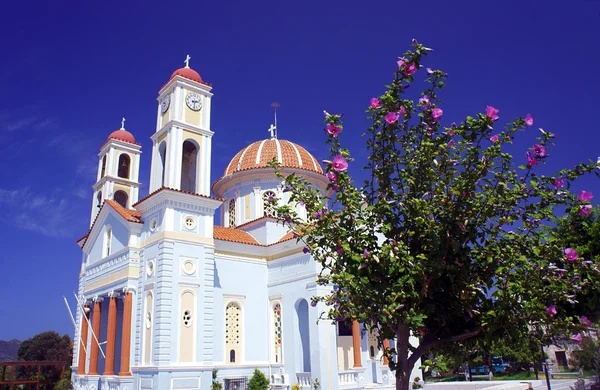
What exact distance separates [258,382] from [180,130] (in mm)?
11595

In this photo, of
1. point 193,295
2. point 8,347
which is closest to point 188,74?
point 193,295

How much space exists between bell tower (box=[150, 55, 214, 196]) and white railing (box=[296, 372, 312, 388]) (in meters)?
9.00

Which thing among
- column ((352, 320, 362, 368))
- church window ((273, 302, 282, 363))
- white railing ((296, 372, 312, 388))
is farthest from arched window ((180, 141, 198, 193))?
column ((352, 320, 362, 368))

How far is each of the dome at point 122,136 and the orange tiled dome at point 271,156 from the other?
5.85 meters

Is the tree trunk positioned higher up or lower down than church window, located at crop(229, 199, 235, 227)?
lower down

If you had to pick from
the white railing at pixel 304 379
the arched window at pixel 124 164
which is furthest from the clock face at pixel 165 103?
the white railing at pixel 304 379

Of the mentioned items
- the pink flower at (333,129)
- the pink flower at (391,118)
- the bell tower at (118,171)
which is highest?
the bell tower at (118,171)

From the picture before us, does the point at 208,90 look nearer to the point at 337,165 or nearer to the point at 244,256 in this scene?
the point at 244,256

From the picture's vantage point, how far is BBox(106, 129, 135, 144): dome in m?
28.4

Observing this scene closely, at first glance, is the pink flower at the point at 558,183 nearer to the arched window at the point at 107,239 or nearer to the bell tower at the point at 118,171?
the arched window at the point at 107,239

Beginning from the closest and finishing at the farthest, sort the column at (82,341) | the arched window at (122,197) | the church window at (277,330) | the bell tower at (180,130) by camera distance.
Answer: the bell tower at (180,130) < the church window at (277,330) < the column at (82,341) < the arched window at (122,197)

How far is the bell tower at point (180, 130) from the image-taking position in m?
21.7

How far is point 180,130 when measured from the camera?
72.4 feet

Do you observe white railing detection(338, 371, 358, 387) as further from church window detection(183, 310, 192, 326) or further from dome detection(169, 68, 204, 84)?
dome detection(169, 68, 204, 84)
